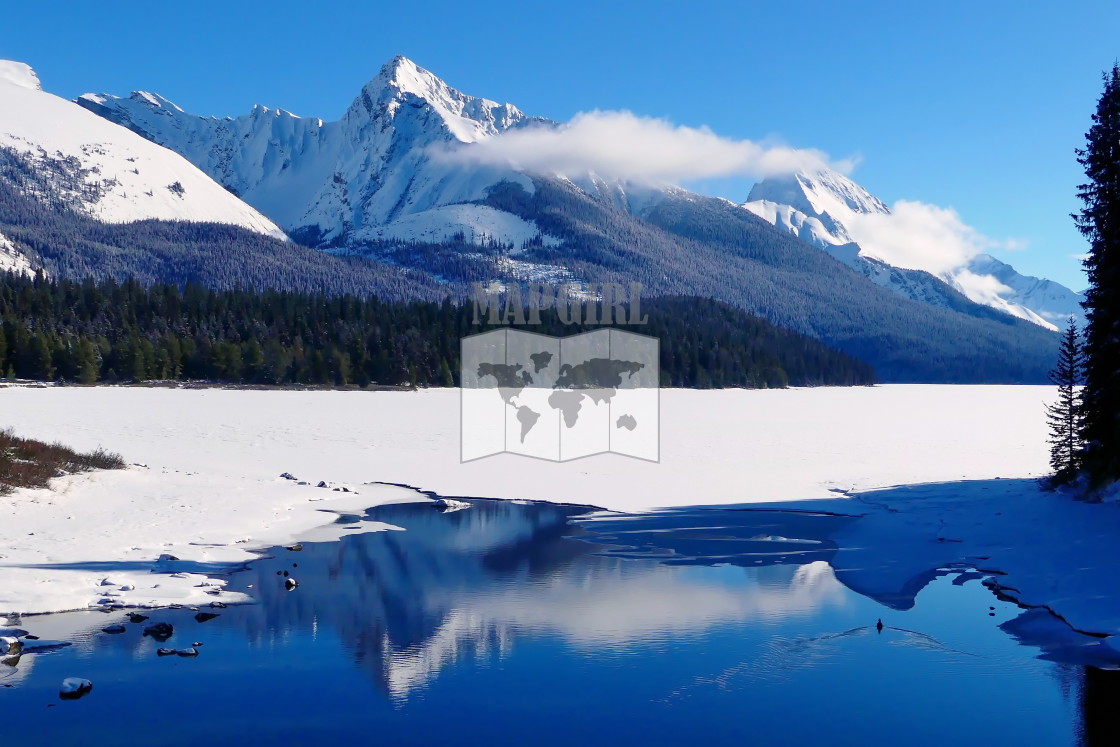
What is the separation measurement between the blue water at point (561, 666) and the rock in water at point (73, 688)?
0.23 m

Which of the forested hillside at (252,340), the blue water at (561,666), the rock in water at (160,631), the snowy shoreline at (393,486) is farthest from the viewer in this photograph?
the forested hillside at (252,340)

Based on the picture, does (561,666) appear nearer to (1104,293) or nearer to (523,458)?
(1104,293)

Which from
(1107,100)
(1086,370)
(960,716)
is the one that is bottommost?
(960,716)

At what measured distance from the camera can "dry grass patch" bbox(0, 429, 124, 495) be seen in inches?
1192

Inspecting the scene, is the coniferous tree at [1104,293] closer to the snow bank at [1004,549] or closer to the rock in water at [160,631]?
the snow bank at [1004,549]

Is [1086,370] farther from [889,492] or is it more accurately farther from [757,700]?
[757,700]

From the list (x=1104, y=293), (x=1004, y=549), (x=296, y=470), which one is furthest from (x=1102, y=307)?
(x=296, y=470)

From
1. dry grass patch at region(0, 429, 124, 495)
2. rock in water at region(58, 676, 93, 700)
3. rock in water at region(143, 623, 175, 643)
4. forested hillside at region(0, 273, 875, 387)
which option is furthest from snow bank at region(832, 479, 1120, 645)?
forested hillside at region(0, 273, 875, 387)

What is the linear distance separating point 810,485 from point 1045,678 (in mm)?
24871

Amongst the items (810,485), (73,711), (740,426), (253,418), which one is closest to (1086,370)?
(810,485)

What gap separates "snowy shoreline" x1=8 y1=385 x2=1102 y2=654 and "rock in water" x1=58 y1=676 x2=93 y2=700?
4.95 m

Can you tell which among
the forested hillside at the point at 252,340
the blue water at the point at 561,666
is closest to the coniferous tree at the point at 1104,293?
the blue water at the point at 561,666

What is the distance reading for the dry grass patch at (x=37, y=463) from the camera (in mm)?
Answer: 30281

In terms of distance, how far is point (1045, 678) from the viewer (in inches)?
691
